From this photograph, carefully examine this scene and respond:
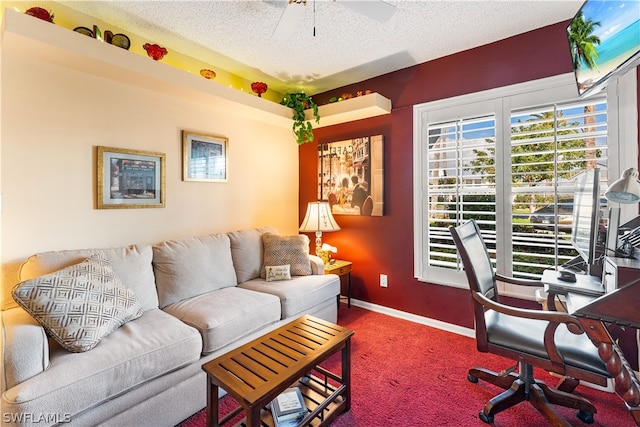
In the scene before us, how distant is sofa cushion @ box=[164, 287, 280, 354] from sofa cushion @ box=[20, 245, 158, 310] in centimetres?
20

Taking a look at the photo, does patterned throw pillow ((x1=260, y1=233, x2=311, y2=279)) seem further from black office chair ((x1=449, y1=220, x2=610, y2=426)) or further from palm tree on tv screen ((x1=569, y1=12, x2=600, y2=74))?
palm tree on tv screen ((x1=569, y1=12, x2=600, y2=74))

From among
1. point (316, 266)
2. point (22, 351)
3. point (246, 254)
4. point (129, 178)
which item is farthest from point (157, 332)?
point (316, 266)

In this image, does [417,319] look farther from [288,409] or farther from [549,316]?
[288,409]

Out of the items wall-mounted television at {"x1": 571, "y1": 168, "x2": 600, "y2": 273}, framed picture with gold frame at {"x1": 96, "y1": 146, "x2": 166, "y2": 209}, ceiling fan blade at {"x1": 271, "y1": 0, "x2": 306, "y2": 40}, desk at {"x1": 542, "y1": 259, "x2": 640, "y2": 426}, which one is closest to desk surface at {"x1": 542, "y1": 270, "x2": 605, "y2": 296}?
desk at {"x1": 542, "y1": 259, "x2": 640, "y2": 426}

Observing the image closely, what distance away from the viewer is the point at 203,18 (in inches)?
86.4

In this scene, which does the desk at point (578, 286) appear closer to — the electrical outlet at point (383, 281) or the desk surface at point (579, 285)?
the desk surface at point (579, 285)

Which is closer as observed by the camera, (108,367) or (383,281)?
(108,367)

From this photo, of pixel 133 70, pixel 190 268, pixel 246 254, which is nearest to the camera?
pixel 133 70

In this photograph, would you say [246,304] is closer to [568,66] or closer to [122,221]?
[122,221]

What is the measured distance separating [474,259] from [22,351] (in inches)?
90.8

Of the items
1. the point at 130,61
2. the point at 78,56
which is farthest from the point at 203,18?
the point at 78,56

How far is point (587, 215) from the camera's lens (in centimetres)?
175

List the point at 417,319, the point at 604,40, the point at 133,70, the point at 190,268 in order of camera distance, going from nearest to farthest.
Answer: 1. the point at 604,40
2. the point at 133,70
3. the point at 190,268
4. the point at 417,319

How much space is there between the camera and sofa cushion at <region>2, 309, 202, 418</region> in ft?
3.83
